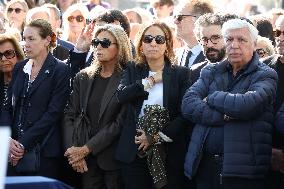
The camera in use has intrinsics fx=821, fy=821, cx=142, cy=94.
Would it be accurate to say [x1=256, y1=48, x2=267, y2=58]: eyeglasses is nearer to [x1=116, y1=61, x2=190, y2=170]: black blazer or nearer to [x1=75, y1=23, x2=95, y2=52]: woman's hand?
[x1=116, y1=61, x2=190, y2=170]: black blazer

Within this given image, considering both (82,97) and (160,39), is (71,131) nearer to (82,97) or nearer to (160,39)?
(82,97)

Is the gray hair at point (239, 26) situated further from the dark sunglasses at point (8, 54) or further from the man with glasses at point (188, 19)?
the dark sunglasses at point (8, 54)

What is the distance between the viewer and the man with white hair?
684cm

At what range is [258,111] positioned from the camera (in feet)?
22.6

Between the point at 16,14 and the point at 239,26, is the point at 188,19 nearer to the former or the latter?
the point at 239,26

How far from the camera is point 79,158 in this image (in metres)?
8.18

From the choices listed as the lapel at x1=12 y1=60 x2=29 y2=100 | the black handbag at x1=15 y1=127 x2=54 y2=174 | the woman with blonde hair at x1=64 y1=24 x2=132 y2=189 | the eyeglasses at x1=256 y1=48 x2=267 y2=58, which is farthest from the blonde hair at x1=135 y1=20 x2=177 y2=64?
the black handbag at x1=15 y1=127 x2=54 y2=174

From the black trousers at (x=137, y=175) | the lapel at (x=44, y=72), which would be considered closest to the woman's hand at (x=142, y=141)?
the black trousers at (x=137, y=175)

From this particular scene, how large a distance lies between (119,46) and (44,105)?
1.01 metres

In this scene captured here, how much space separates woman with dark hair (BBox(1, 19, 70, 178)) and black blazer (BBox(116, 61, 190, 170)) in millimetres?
908

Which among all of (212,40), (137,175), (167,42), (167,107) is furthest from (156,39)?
(137,175)

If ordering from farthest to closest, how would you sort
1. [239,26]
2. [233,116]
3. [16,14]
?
[16,14] < [239,26] < [233,116]

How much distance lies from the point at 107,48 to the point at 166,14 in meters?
5.43

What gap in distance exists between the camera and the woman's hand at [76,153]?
8.16 meters
